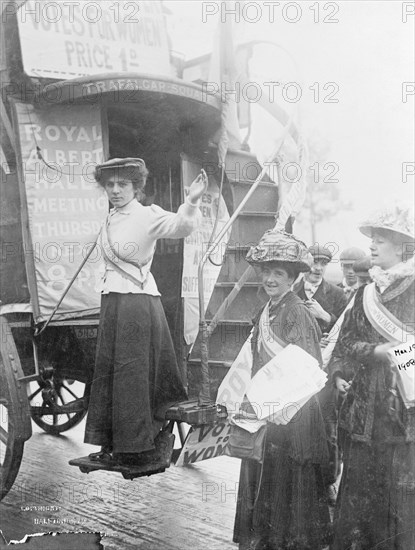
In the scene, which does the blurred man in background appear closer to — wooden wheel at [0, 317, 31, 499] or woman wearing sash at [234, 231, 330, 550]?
woman wearing sash at [234, 231, 330, 550]

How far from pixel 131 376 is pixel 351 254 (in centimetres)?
122

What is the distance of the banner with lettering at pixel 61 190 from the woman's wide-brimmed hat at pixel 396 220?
1402 millimetres

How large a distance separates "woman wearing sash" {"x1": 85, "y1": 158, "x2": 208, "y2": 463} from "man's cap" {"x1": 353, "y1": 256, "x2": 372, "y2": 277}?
794mm

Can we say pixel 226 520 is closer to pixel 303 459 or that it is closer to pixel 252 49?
pixel 303 459

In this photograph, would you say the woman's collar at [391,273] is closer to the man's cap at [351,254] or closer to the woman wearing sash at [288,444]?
the man's cap at [351,254]

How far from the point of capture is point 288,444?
2998mm

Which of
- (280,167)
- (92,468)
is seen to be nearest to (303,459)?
(92,468)

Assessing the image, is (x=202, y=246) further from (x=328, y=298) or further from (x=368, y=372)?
(x=368, y=372)

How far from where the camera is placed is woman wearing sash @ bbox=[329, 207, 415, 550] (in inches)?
111

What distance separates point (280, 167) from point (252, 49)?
0.59 m

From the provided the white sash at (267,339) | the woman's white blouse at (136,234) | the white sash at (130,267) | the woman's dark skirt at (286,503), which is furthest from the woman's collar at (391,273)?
the white sash at (130,267)

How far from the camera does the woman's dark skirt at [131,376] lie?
10.6 feet

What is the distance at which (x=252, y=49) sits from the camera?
3.23m

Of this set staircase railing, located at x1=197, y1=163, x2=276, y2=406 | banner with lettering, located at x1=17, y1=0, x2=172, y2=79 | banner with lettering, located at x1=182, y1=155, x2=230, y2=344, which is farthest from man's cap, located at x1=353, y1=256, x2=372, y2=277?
banner with lettering, located at x1=17, y1=0, x2=172, y2=79
